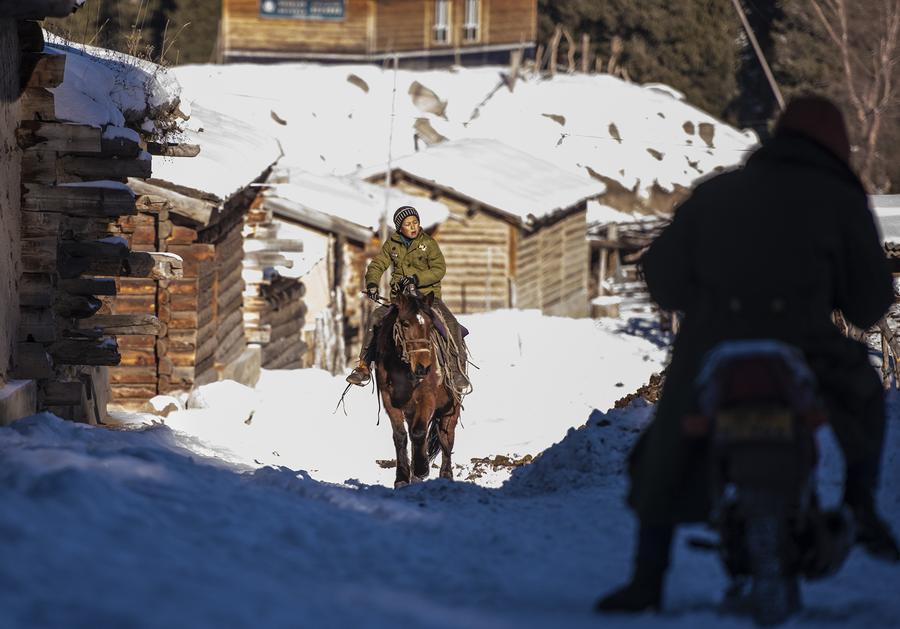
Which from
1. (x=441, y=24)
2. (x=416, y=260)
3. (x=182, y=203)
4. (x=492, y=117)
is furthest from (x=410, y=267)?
(x=441, y=24)

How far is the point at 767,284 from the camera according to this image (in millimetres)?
5023

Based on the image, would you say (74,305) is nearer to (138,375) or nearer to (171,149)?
(171,149)

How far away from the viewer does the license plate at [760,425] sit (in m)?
4.73

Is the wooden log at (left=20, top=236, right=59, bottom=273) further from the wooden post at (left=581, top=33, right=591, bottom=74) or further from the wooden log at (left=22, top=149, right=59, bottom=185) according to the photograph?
the wooden post at (left=581, top=33, right=591, bottom=74)

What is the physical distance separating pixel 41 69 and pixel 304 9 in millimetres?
51000

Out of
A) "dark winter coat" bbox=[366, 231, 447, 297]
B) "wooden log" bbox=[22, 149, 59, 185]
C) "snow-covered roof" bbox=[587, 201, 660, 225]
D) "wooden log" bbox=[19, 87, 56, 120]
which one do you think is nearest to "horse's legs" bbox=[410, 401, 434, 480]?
"dark winter coat" bbox=[366, 231, 447, 297]

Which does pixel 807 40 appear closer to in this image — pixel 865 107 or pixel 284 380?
pixel 865 107

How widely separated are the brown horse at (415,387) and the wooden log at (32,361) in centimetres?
321

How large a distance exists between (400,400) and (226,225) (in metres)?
8.04

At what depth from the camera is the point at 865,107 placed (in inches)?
1873

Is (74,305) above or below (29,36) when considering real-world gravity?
below

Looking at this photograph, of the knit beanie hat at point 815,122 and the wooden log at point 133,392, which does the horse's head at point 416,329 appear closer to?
the wooden log at point 133,392

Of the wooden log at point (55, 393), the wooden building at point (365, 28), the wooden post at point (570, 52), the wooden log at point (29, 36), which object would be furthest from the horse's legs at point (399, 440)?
the wooden building at point (365, 28)

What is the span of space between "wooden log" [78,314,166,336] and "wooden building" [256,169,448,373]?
987cm
